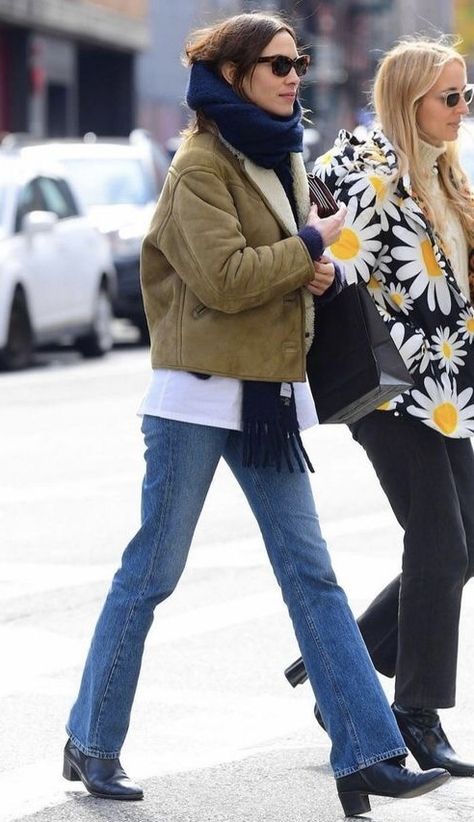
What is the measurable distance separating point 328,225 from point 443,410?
2.18 ft

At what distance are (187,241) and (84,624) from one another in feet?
8.88

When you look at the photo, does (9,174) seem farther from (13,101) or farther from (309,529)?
(13,101)

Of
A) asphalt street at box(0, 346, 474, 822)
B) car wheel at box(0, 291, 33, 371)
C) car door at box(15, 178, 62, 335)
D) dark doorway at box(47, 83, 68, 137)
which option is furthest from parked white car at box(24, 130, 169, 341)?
dark doorway at box(47, 83, 68, 137)

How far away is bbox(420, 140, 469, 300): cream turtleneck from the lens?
16.0 feet

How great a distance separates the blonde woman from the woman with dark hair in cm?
35

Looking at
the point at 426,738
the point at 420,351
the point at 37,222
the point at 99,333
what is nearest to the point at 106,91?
the point at 99,333

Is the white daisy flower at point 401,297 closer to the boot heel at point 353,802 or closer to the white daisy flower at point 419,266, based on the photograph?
the white daisy flower at point 419,266

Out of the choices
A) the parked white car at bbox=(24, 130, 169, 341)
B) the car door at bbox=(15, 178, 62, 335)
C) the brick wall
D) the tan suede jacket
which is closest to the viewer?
the tan suede jacket

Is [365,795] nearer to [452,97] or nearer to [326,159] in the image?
[326,159]

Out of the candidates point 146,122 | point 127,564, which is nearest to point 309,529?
point 127,564

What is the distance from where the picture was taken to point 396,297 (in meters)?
4.77

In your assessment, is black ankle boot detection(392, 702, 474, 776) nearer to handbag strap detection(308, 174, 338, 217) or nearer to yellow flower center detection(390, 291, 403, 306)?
yellow flower center detection(390, 291, 403, 306)

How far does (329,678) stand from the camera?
438cm

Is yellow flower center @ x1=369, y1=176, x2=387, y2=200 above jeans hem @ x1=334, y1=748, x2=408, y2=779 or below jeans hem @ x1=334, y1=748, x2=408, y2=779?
above
